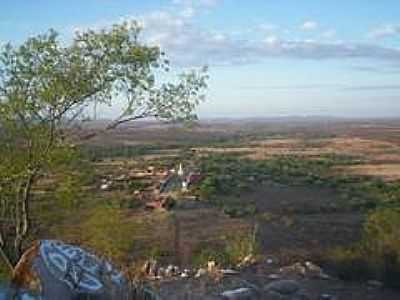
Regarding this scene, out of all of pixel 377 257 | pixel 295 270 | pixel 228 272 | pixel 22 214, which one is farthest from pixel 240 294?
pixel 22 214

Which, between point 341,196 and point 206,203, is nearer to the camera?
point 206,203

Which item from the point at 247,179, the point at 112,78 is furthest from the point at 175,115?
the point at 247,179

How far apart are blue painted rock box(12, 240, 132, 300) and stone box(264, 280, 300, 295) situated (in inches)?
260

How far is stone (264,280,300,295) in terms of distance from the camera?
16.1 m

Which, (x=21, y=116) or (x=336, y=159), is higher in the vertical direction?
(x=21, y=116)

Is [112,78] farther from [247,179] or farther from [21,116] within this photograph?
[247,179]

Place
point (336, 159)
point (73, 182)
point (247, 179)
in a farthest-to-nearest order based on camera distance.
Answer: point (336, 159) → point (247, 179) → point (73, 182)

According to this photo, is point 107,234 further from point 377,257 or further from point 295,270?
point 377,257

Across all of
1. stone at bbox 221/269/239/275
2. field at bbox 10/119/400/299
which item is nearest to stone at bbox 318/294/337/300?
field at bbox 10/119/400/299

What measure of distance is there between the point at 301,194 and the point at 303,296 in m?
40.5

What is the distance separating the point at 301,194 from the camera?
56062 millimetres

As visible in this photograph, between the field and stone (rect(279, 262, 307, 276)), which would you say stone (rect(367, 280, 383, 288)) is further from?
stone (rect(279, 262, 307, 276))

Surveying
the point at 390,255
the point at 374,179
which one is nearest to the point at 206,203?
the point at 374,179

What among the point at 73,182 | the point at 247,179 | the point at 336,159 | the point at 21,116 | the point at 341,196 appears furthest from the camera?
the point at 336,159
